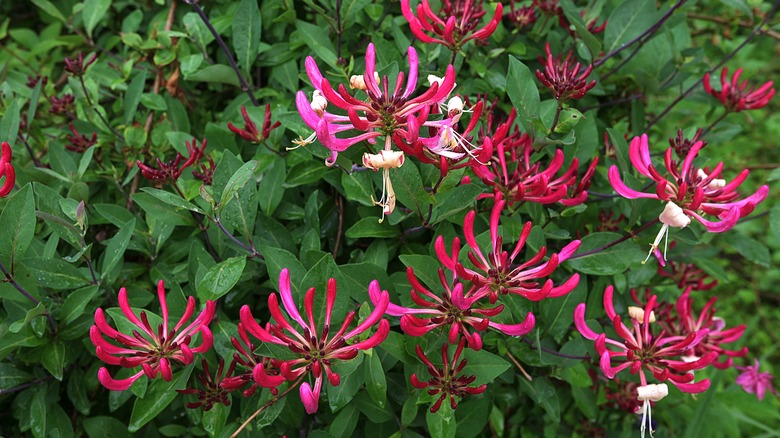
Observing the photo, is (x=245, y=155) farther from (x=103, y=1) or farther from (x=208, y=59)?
(x=103, y=1)

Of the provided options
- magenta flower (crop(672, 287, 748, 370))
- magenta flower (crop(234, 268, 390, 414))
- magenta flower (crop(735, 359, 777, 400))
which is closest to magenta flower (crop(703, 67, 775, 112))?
magenta flower (crop(672, 287, 748, 370))

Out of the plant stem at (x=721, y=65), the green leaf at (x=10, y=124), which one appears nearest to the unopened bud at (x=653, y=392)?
the plant stem at (x=721, y=65)

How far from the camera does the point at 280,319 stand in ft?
3.20

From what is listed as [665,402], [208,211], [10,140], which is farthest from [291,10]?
[665,402]

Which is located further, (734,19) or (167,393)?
(734,19)

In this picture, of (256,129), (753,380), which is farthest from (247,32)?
(753,380)

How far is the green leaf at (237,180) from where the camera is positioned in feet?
3.61

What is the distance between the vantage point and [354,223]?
143 cm

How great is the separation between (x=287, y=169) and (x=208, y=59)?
1.39 ft

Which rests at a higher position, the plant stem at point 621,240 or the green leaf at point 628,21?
the green leaf at point 628,21

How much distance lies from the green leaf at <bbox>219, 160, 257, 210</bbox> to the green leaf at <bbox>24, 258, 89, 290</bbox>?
0.38 m

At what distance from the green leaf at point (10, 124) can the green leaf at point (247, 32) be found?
501 millimetres

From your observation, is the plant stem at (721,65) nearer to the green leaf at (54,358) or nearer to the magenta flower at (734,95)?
the magenta flower at (734,95)

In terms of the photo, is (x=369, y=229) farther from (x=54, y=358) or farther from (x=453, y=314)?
(x=54, y=358)
